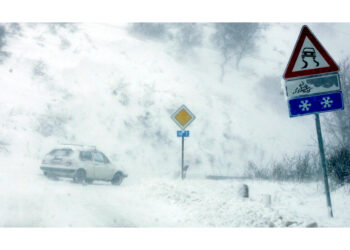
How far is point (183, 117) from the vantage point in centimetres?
804

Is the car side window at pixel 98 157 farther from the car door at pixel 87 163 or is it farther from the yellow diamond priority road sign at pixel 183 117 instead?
the yellow diamond priority road sign at pixel 183 117

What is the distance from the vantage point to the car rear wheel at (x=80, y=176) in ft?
25.3

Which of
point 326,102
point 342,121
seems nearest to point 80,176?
point 326,102

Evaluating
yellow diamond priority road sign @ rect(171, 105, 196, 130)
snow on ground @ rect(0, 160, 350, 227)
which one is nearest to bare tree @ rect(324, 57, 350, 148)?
snow on ground @ rect(0, 160, 350, 227)

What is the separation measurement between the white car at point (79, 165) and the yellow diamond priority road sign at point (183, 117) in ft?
7.21

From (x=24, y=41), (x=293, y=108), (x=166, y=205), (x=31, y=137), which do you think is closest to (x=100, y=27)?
(x=24, y=41)

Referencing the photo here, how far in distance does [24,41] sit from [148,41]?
4.59 m

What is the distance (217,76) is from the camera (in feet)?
34.0

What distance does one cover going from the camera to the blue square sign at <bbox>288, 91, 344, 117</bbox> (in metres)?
4.74

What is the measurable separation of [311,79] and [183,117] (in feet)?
12.3

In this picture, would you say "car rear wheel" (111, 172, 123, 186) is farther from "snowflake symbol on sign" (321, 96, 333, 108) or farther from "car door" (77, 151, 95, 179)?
"snowflake symbol on sign" (321, 96, 333, 108)

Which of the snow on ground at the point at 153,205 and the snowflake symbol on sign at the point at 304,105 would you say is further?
the snow on ground at the point at 153,205

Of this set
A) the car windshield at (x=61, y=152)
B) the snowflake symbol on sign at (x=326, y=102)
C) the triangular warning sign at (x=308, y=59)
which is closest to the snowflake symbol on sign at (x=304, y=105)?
the snowflake symbol on sign at (x=326, y=102)

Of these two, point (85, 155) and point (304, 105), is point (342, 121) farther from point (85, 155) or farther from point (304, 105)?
point (85, 155)
